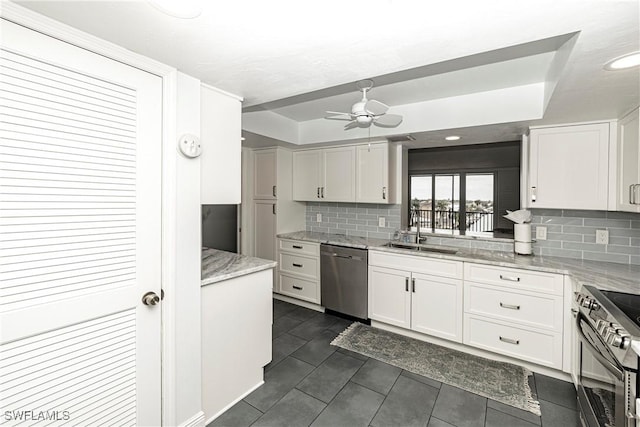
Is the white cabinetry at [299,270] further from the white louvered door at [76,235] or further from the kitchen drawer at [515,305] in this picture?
the white louvered door at [76,235]

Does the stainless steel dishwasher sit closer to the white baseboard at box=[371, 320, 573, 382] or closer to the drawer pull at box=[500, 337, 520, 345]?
the white baseboard at box=[371, 320, 573, 382]

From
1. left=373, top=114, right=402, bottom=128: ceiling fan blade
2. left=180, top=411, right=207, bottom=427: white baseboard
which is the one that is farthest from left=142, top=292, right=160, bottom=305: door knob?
left=373, top=114, right=402, bottom=128: ceiling fan blade

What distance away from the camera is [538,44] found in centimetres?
179

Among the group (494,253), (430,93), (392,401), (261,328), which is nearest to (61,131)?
(261,328)

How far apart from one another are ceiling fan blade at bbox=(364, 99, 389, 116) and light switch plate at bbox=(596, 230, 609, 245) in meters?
2.27

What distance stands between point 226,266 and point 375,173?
7.07 feet

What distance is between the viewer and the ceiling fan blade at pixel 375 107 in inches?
85.4

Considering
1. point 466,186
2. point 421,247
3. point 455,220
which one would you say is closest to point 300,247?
point 421,247

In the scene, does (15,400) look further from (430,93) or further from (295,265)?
(430,93)

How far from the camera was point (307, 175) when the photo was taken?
4.19m

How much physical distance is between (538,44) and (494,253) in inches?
A: 76.2

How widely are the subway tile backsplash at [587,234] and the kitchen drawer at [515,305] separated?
0.72m

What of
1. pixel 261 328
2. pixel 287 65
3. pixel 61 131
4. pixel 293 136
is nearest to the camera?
pixel 61 131

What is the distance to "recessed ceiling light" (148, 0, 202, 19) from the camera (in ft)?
3.51
